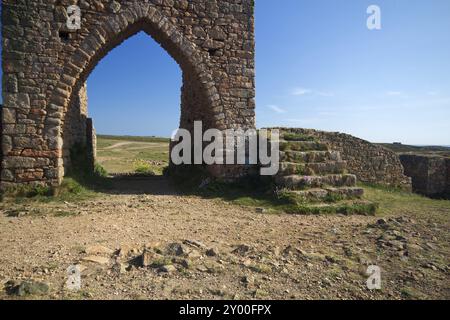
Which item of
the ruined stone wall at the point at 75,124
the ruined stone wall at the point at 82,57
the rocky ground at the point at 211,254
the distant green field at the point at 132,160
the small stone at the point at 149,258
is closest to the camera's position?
the rocky ground at the point at 211,254

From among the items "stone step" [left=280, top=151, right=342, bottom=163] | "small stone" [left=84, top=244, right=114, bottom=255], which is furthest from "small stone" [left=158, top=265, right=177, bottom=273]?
"stone step" [left=280, top=151, right=342, bottom=163]

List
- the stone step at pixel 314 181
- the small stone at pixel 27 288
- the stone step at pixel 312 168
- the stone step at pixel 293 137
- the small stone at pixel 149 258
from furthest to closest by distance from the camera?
1. the stone step at pixel 293 137
2. the stone step at pixel 312 168
3. the stone step at pixel 314 181
4. the small stone at pixel 149 258
5. the small stone at pixel 27 288

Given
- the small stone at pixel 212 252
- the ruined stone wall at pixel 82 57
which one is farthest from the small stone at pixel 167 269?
the ruined stone wall at pixel 82 57

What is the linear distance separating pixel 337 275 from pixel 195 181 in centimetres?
657

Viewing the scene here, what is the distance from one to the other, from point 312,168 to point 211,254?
5.11 m

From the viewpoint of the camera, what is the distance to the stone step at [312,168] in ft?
26.7

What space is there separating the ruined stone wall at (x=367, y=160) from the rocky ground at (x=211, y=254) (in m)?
5.36

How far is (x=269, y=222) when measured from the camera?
6055 millimetres

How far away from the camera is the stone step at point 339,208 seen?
692 cm

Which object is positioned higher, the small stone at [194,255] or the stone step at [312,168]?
the stone step at [312,168]

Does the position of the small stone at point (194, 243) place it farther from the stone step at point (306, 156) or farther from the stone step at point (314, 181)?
the stone step at point (306, 156)

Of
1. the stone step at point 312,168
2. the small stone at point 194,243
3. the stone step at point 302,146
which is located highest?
the stone step at point 302,146

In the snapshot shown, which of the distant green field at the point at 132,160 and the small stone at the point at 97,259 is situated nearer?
the small stone at the point at 97,259

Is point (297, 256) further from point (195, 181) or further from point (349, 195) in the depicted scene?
point (195, 181)
